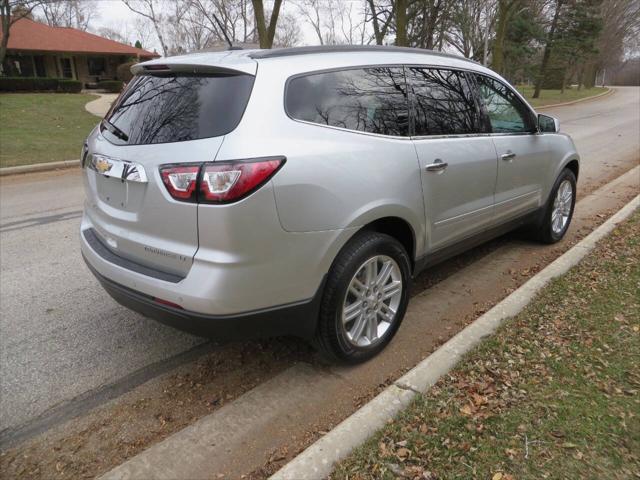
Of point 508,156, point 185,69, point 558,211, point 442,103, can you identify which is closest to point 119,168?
point 185,69

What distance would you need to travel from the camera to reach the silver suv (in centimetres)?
238

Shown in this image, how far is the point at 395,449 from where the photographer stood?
2281 millimetres

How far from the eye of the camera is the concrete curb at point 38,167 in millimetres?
9836

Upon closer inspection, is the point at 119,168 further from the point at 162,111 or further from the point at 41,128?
the point at 41,128

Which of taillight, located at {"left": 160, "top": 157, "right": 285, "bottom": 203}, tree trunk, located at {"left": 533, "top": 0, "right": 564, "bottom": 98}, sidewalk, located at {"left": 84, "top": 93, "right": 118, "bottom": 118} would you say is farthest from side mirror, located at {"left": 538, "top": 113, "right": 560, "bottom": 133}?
tree trunk, located at {"left": 533, "top": 0, "right": 564, "bottom": 98}

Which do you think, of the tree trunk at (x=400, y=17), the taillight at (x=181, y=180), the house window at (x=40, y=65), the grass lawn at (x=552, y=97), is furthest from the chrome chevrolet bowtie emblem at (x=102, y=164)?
the house window at (x=40, y=65)

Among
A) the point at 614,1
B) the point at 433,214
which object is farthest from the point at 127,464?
the point at 614,1

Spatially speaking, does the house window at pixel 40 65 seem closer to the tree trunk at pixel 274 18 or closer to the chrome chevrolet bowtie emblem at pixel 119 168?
the tree trunk at pixel 274 18

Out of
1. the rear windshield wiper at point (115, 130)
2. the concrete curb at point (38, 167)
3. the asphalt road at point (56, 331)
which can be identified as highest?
Answer: the rear windshield wiper at point (115, 130)

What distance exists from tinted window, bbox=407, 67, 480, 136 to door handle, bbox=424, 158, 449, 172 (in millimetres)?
209

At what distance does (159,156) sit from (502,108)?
3063 millimetres

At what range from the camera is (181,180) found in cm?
239

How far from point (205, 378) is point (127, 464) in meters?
0.76

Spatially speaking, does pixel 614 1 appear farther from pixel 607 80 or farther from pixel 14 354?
pixel 14 354
